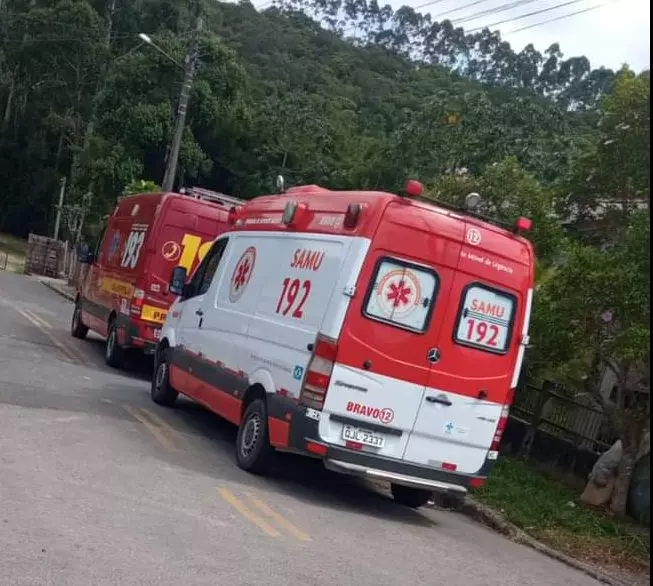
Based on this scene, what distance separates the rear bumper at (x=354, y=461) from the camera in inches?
325

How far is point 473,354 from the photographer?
28.6 feet

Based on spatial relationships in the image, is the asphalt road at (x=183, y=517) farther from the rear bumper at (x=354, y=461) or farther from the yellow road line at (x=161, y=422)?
the rear bumper at (x=354, y=461)

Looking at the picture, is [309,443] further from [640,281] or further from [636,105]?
[636,105]

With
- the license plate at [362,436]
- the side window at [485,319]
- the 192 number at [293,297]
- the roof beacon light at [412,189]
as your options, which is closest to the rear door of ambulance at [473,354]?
the side window at [485,319]

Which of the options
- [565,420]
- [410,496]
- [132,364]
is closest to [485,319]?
[410,496]

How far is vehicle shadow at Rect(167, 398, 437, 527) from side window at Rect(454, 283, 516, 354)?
5.80 ft

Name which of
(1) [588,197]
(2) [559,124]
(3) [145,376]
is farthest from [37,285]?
(1) [588,197]

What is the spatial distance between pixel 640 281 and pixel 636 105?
227cm

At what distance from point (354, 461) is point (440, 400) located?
94 centimetres

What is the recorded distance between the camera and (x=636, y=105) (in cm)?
1065

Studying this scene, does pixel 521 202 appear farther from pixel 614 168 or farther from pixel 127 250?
pixel 127 250

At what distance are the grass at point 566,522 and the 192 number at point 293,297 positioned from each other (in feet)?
10.1

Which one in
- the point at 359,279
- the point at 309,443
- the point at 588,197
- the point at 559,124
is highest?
the point at 559,124

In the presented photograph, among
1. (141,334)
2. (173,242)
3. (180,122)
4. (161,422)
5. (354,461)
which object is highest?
(180,122)
